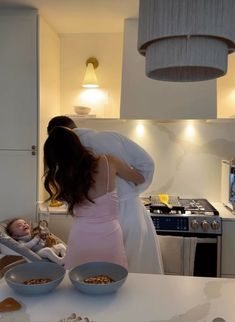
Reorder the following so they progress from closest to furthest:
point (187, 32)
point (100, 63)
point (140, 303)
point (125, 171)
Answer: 1. point (187, 32)
2. point (140, 303)
3. point (125, 171)
4. point (100, 63)

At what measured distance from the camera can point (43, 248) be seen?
245cm

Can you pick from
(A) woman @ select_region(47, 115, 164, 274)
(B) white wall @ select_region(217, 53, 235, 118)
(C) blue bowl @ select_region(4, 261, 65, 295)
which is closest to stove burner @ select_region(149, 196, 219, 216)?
(A) woman @ select_region(47, 115, 164, 274)

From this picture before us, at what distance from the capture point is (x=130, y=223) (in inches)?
84.4

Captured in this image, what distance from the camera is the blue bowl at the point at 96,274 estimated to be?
1.26 meters

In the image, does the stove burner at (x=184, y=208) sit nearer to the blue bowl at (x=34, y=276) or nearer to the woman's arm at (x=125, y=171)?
the woman's arm at (x=125, y=171)

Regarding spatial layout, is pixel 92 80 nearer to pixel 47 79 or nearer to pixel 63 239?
pixel 47 79

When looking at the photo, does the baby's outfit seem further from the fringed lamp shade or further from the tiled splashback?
the fringed lamp shade

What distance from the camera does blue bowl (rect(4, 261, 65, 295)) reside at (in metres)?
1.26

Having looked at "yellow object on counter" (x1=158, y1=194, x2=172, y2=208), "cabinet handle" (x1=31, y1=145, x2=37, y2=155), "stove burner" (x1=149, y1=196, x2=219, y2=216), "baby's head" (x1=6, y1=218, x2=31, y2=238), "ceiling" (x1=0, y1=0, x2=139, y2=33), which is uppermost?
"ceiling" (x1=0, y1=0, x2=139, y2=33)

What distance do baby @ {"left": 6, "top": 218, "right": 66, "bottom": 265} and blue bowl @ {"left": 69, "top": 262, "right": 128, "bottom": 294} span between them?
3.45 ft

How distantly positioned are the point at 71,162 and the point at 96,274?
547 millimetres

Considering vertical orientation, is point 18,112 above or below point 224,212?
above

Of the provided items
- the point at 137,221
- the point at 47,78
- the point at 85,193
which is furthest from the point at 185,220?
the point at 47,78

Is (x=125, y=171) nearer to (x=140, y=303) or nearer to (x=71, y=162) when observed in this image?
(x=71, y=162)
